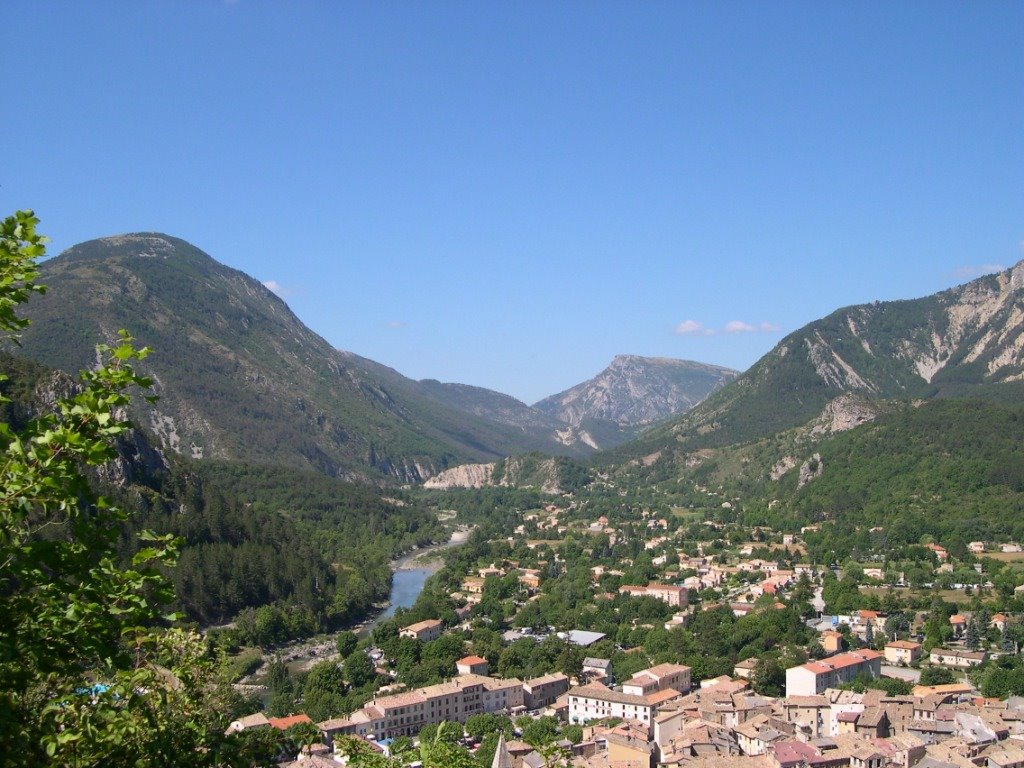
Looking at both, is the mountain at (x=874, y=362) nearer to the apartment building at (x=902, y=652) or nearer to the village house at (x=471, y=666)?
the apartment building at (x=902, y=652)

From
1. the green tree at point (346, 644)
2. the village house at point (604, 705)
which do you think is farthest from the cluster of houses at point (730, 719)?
the green tree at point (346, 644)

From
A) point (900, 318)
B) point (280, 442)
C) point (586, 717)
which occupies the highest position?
point (900, 318)

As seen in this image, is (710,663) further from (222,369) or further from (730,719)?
(222,369)

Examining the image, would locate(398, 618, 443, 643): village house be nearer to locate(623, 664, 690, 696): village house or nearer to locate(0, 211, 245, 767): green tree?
locate(623, 664, 690, 696): village house

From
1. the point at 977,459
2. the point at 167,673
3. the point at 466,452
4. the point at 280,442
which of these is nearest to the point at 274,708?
the point at 167,673

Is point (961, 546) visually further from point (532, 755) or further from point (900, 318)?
point (900, 318)

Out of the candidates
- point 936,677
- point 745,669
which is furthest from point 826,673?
point 936,677

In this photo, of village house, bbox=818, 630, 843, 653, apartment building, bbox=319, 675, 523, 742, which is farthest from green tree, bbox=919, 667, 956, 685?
apartment building, bbox=319, 675, 523, 742
